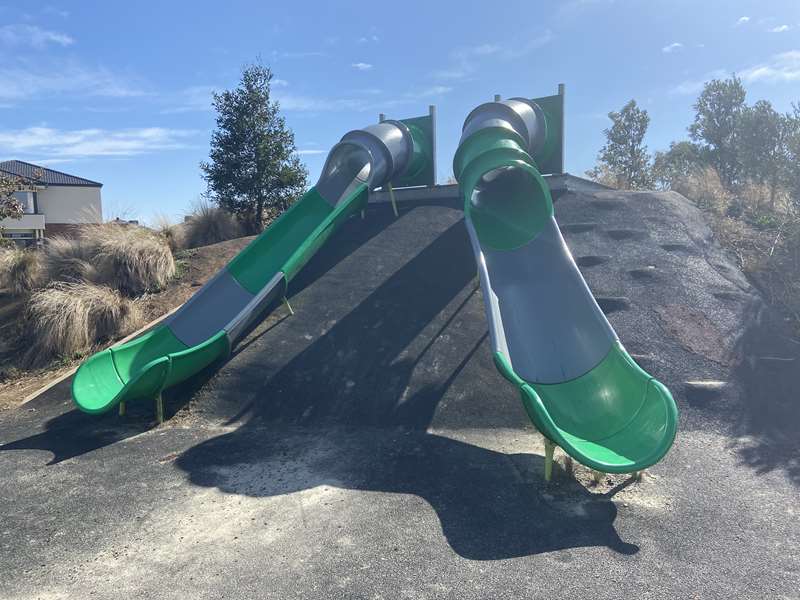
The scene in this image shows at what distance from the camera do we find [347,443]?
7.29 m

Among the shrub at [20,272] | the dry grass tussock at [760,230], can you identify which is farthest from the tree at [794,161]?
the shrub at [20,272]

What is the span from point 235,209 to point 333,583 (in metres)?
14.9

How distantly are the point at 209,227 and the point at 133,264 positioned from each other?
15.3 feet

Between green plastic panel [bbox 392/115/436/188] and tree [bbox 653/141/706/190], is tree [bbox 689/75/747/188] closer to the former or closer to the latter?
tree [bbox 653/141/706/190]

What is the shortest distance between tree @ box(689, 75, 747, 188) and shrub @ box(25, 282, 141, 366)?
88.6 feet

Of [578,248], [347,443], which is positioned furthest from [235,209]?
[347,443]

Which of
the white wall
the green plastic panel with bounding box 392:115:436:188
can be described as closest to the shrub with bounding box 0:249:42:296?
the green plastic panel with bounding box 392:115:436:188

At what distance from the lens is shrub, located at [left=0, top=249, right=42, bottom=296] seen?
12.8 metres


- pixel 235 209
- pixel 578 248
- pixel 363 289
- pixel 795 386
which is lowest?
pixel 795 386

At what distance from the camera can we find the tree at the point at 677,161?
26737mm

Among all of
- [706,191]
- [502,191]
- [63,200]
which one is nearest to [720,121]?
[706,191]

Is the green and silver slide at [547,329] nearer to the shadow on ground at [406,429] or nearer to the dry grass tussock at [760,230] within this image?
the shadow on ground at [406,429]

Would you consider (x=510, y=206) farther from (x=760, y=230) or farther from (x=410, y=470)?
(x=760, y=230)

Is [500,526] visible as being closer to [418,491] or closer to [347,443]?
[418,491]
